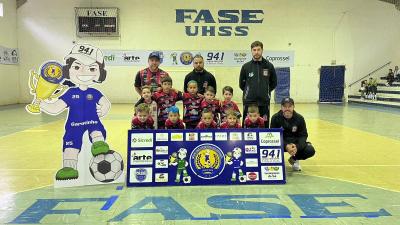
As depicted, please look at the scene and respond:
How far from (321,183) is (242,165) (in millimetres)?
1116

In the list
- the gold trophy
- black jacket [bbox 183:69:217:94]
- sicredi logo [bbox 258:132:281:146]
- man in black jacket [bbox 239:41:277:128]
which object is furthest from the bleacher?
the gold trophy

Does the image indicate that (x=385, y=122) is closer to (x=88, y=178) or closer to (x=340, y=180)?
(x=340, y=180)

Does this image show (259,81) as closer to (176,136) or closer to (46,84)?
(176,136)

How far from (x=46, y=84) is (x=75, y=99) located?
0.41m

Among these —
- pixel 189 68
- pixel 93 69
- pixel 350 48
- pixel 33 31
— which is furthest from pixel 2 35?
pixel 350 48

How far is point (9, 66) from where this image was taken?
1798 centimetres

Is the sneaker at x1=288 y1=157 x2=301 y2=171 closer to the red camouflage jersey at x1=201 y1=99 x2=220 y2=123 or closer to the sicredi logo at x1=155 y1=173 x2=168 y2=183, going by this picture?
the red camouflage jersey at x1=201 y1=99 x2=220 y2=123

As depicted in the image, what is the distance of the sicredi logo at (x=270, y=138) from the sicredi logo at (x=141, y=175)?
5.14ft

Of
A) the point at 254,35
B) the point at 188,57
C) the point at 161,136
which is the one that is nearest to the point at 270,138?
the point at 161,136

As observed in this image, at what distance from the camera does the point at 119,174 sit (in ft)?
16.0

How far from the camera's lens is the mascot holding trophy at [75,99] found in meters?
4.72

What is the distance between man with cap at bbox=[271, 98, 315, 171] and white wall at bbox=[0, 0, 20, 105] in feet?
52.1

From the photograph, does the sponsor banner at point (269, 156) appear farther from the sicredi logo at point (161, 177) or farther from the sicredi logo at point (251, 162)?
the sicredi logo at point (161, 177)

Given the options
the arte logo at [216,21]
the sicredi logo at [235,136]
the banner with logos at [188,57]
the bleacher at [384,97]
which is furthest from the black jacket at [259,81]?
the arte logo at [216,21]
